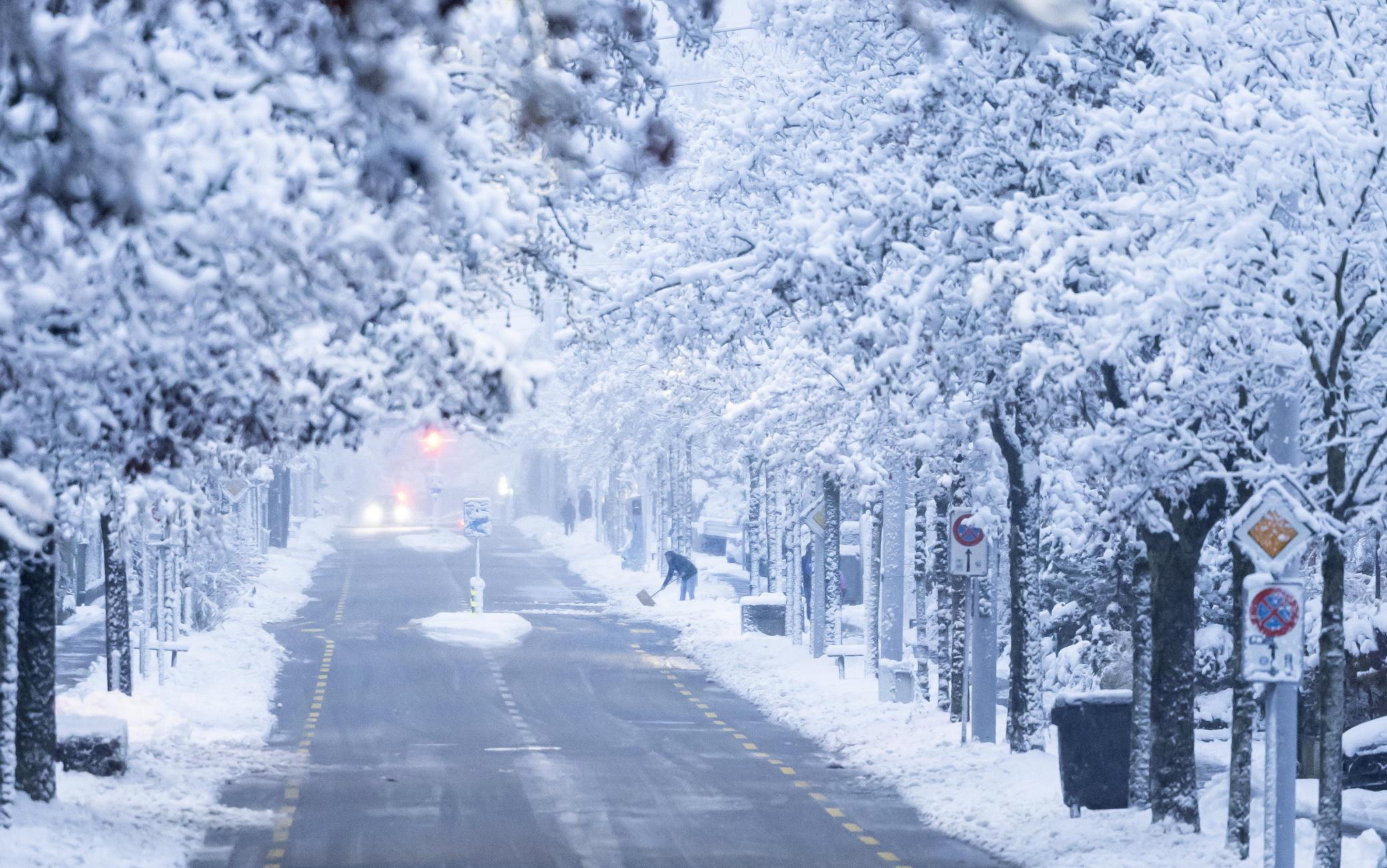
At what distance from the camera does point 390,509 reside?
17625 centimetres

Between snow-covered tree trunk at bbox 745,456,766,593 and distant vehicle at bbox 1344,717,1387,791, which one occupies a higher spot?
snow-covered tree trunk at bbox 745,456,766,593

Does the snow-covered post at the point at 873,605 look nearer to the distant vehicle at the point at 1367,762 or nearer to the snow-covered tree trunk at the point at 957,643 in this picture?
the snow-covered tree trunk at the point at 957,643

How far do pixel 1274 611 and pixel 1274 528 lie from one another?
0.52 m

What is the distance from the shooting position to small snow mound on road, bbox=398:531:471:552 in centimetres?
8531

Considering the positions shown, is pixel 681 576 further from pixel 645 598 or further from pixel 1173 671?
pixel 1173 671

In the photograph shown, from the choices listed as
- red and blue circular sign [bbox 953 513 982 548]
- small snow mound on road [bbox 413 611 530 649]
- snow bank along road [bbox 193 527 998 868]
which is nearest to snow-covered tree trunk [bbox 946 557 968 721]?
snow bank along road [bbox 193 527 998 868]

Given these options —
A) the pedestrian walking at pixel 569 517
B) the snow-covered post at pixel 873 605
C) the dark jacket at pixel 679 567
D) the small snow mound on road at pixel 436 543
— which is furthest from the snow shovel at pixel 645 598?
the pedestrian walking at pixel 569 517

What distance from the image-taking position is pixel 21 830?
15742mm

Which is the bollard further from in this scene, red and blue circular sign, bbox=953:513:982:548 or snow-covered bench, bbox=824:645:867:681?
red and blue circular sign, bbox=953:513:982:548

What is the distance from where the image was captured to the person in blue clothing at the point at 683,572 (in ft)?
174

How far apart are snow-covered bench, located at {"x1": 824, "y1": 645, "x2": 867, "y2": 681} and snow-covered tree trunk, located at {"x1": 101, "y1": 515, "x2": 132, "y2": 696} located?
35.5 feet

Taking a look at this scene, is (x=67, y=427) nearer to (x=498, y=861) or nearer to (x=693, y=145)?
(x=498, y=861)

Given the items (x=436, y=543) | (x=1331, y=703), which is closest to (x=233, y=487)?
(x=1331, y=703)

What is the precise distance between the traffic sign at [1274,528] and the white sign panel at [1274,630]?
14 centimetres
